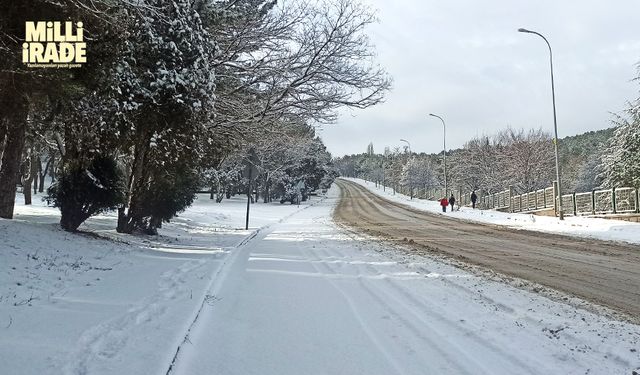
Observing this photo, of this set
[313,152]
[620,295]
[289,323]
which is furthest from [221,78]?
[313,152]

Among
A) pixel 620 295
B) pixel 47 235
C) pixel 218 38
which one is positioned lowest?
pixel 620 295

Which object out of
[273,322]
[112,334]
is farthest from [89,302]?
[273,322]

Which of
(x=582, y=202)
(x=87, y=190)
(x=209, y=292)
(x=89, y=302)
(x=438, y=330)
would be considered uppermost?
(x=87, y=190)

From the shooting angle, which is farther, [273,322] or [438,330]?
[273,322]

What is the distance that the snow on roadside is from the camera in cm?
405

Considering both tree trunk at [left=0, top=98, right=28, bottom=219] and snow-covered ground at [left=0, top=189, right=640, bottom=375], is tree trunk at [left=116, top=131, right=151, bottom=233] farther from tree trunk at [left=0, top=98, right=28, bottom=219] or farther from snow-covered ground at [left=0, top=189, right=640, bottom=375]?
snow-covered ground at [left=0, top=189, right=640, bottom=375]

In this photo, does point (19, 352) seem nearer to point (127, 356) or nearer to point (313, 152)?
point (127, 356)

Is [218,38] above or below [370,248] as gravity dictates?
above

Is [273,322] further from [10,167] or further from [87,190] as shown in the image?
[10,167]

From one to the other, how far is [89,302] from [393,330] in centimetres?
366

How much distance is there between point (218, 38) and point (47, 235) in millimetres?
7293

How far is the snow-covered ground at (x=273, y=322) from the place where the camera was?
4.24m

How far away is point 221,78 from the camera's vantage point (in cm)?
1459

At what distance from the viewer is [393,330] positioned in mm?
5395
